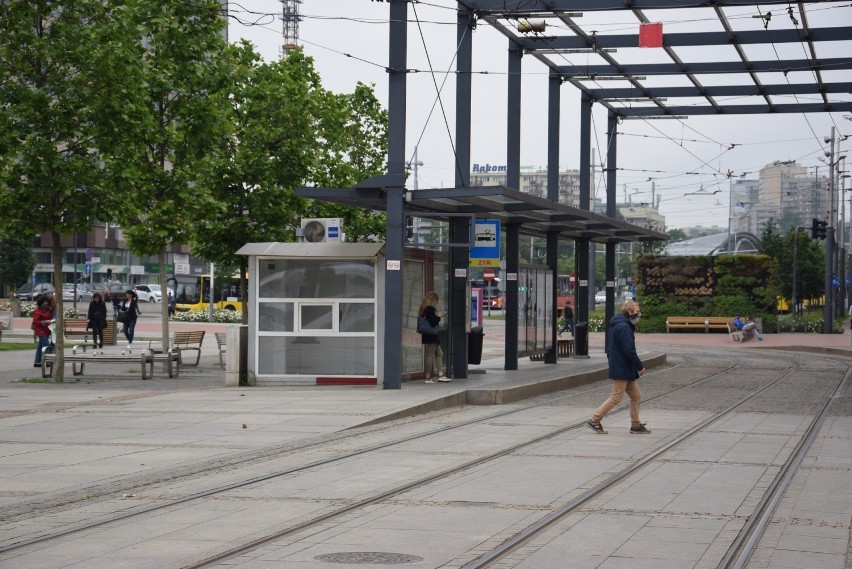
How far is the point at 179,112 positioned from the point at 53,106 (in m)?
5.40

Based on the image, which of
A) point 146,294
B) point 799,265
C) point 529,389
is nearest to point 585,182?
point 529,389

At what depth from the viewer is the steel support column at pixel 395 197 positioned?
22.6 meters

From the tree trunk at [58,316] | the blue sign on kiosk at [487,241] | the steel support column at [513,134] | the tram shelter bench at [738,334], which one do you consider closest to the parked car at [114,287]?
the tram shelter bench at [738,334]

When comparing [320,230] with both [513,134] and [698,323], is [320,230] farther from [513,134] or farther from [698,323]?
[698,323]

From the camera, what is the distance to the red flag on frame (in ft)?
86.1

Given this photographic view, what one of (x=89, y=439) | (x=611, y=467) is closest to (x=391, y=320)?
(x=89, y=439)

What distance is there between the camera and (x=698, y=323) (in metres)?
64.6

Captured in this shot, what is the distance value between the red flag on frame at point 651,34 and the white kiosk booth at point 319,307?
7.40 meters

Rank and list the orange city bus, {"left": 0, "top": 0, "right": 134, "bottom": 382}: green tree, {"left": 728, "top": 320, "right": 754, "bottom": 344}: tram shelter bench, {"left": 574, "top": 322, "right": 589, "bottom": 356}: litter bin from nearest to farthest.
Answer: {"left": 0, "top": 0, "right": 134, "bottom": 382}: green tree < {"left": 574, "top": 322, "right": 589, "bottom": 356}: litter bin < {"left": 728, "top": 320, "right": 754, "bottom": 344}: tram shelter bench < the orange city bus

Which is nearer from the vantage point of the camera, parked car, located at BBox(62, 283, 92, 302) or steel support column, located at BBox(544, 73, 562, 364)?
steel support column, located at BBox(544, 73, 562, 364)

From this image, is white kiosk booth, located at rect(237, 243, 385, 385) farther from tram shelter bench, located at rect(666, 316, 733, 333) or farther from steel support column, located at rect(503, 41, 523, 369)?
tram shelter bench, located at rect(666, 316, 733, 333)

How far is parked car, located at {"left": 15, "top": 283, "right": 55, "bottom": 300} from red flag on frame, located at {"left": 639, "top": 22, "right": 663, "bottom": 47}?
6532cm

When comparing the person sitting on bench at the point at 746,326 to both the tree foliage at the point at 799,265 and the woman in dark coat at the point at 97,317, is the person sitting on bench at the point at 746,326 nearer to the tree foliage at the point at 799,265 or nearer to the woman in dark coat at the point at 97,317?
the tree foliage at the point at 799,265

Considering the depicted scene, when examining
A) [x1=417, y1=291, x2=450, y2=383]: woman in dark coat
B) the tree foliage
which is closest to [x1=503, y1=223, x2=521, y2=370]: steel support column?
[x1=417, y1=291, x2=450, y2=383]: woman in dark coat
